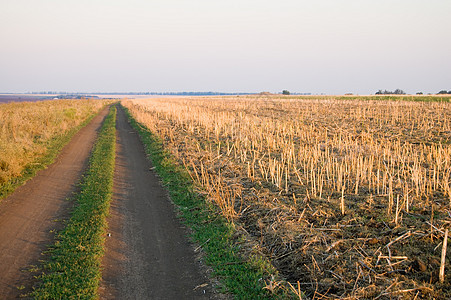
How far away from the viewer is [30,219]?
25.0 feet

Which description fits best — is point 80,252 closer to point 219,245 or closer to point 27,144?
point 219,245

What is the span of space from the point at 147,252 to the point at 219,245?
1.42 m

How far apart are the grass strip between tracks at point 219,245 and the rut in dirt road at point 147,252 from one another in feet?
0.95

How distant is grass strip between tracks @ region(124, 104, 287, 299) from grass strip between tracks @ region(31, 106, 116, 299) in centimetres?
194

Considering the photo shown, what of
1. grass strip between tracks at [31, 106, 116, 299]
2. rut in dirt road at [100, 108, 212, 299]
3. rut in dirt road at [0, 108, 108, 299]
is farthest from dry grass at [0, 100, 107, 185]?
rut in dirt road at [100, 108, 212, 299]

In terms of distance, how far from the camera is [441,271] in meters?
4.61

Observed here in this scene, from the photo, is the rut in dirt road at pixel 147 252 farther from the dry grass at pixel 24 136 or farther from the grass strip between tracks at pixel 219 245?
the dry grass at pixel 24 136

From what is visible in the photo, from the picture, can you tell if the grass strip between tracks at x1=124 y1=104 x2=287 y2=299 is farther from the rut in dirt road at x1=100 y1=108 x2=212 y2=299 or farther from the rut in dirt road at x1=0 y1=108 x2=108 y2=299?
the rut in dirt road at x1=0 y1=108 x2=108 y2=299

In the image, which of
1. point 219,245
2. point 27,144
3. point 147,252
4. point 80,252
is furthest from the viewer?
point 27,144

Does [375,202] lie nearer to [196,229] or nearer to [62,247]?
[196,229]

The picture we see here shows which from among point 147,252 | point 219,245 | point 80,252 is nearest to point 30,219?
point 80,252

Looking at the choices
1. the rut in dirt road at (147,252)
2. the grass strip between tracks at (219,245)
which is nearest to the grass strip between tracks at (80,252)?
the rut in dirt road at (147,252)

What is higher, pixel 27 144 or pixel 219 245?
pixel 27 144

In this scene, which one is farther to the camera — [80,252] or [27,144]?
[27,144]
